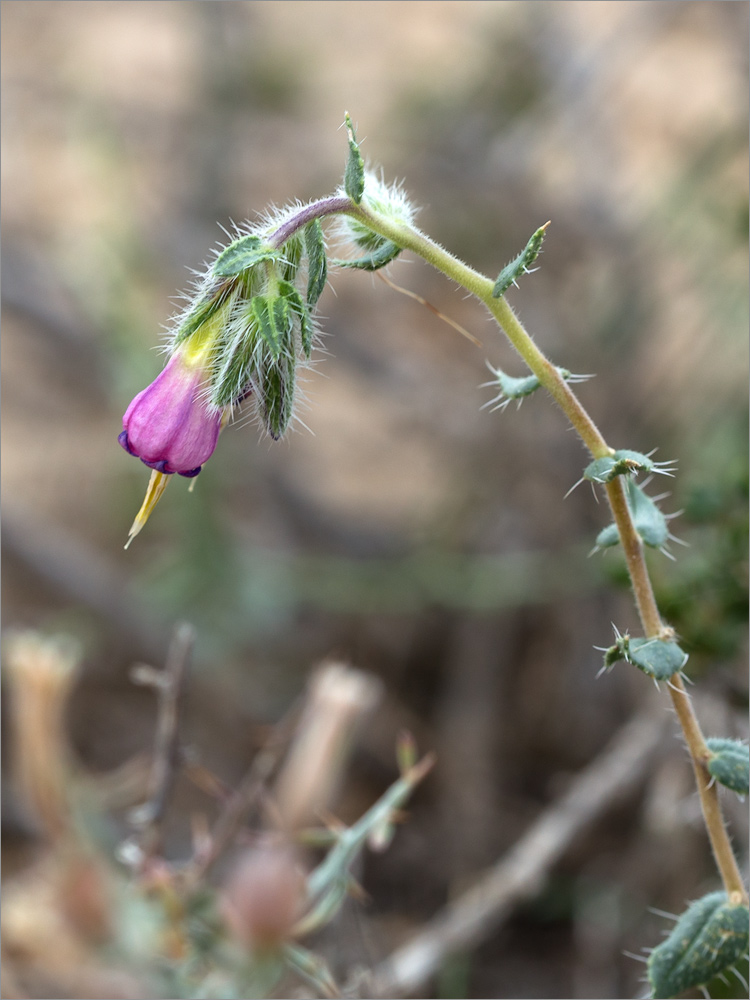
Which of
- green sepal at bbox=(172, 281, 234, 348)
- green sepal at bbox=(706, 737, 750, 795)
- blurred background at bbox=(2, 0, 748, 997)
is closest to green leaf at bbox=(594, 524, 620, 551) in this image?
green sepal at bbox=(706, 737, 750, 795)

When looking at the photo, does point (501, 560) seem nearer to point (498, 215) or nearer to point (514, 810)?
point (514, 810)

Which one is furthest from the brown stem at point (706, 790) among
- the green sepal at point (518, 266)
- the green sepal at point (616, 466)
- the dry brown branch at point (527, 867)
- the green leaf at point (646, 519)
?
the dry brown branch at point (527, 867)

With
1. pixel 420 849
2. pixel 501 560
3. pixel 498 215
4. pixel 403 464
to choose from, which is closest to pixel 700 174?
pixel 498 215

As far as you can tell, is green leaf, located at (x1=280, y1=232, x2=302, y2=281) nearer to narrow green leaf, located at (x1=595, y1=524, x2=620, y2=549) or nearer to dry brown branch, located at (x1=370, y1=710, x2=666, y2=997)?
narrow green leaf, located at (x1=595, y1=524, x2=620, y2=549)

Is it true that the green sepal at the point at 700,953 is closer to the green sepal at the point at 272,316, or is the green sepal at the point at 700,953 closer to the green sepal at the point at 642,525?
the green sepal at the point at 642,525

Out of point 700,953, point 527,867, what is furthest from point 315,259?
point 527,867
